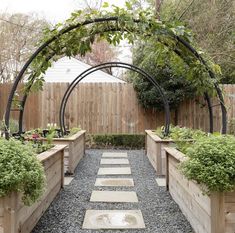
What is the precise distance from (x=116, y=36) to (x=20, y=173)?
2.37 meters

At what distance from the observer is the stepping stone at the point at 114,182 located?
4837 mm

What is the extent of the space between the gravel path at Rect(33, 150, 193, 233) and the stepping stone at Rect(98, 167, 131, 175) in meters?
0.18

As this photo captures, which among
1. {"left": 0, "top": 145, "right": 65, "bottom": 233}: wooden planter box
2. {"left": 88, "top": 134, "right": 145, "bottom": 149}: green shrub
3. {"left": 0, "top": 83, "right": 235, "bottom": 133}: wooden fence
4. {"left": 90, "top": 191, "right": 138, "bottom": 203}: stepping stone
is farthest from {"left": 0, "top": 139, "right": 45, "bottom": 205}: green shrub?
{"left": 0, "top": 83, "right": 235, "bottom": 133}: wooden fence

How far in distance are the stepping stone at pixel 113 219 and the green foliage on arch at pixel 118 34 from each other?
173cm

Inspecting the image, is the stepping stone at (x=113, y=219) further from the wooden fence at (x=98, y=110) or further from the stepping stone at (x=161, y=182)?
the wooden fence at (x=98, y=110)

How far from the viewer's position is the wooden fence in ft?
31.8

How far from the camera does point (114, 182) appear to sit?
498cm

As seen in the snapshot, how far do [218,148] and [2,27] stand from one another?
47.6ft

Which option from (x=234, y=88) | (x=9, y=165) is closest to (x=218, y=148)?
(x=9, y=165)

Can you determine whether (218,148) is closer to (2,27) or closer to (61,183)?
(61,183)

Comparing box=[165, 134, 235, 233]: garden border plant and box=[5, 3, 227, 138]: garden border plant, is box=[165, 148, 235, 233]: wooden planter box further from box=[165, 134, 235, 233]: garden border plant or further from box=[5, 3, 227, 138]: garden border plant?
box=[5, 3, 227, 138]: garden border plant

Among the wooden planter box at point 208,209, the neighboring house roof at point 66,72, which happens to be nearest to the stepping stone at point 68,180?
the wooden planter box at point 208,209

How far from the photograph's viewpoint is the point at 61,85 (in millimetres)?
9773

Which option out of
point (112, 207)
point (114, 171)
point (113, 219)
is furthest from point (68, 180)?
point (113, 219)
